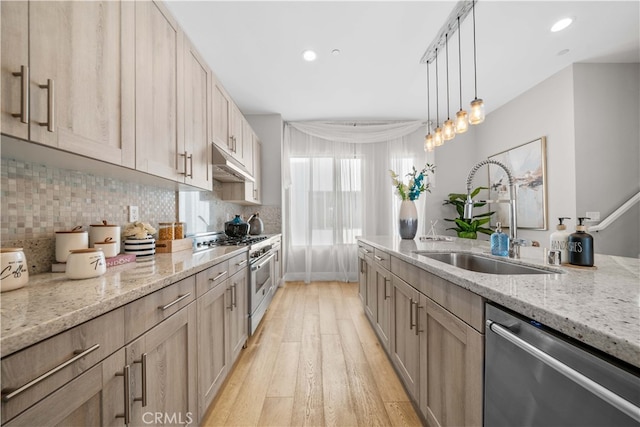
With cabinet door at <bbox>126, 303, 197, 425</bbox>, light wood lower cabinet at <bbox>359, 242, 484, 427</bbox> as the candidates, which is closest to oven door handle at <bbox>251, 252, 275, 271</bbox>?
cabinet door at <bbox>126, 303, 197, 425</bbox>

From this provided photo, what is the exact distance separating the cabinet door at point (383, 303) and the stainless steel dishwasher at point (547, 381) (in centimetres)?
102

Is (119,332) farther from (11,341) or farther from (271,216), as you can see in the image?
(271,216)

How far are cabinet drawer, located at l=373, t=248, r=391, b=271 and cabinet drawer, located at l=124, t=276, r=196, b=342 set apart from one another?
1.27 m

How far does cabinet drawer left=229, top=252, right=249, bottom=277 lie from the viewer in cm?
170

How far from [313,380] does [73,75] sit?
1.99 metres

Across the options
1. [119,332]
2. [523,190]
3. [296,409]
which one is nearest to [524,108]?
[523,190]

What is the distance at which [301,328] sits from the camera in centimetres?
247

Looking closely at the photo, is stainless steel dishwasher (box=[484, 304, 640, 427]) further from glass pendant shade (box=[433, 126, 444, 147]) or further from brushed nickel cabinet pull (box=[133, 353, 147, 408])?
glass pendant shade (box=[433, 126, 444, 147])

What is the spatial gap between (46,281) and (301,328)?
1987 mm

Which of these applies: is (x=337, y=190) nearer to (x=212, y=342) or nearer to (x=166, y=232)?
(x=166, y=232)

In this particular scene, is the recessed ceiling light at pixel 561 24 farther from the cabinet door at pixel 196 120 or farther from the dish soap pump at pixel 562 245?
the cabinet door at pixel 196 120

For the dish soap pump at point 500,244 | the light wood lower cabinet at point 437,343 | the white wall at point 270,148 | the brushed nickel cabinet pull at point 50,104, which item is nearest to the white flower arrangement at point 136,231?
the brushed nickel cabinet pull at point 50,104

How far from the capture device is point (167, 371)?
0.96 meters

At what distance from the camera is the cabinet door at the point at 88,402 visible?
0.52m
